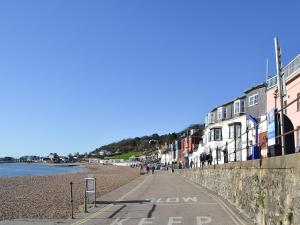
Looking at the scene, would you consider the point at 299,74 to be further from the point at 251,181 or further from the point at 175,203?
the point at 251,181

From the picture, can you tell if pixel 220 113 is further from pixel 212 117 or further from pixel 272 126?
pixel 272 126

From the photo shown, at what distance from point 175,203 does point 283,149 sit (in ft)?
37.8

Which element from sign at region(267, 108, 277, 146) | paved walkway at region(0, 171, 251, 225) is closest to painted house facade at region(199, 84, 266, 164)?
paved walkway at region(0, 171, 251, 225)

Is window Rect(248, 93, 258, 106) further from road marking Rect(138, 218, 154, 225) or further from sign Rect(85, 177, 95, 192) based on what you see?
A: road marking Rect(138, 218, 154, 225)

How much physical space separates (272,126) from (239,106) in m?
56.0

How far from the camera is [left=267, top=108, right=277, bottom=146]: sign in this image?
42.5 feet

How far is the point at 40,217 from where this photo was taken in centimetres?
2003

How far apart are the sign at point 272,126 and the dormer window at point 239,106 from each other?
178 ft

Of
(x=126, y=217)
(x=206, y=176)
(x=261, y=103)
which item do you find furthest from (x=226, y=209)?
(x=261, y=103)

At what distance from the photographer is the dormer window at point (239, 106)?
6756 centimetres

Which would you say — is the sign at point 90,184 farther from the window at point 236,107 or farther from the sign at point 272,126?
the window at point 236,107

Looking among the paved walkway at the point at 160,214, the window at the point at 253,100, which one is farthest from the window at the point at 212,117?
the paved walkway at the point at 160,214

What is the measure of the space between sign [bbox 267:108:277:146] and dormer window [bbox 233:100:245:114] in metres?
54.3

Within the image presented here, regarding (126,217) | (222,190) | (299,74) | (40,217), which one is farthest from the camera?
(299,74)
